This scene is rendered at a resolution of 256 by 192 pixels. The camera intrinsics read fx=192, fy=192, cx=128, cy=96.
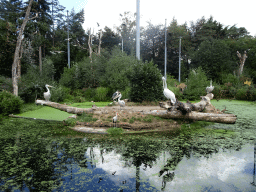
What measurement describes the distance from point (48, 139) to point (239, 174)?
539 centimetres

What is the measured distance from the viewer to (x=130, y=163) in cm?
438

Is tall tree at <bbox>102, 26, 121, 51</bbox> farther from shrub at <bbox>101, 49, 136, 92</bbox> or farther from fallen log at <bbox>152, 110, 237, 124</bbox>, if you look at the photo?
fallen log at <bbox>152, 110, 237, 124</bbox>

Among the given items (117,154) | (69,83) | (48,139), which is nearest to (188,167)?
(117,154)

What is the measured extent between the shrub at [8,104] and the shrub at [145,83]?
22.8 feet

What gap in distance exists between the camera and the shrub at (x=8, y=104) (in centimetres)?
1077

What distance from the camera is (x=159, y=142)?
5793mm

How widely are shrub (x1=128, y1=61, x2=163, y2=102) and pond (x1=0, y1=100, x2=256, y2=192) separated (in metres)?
5.92

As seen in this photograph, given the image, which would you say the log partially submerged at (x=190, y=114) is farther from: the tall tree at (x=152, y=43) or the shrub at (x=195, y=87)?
the tall tree at (x=152, y=43)

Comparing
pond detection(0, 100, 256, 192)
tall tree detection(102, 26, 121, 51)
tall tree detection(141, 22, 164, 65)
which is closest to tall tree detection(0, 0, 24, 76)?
pond detection(0, 100, 256, 192)

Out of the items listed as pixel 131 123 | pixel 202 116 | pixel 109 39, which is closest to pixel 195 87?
pixel 202 116

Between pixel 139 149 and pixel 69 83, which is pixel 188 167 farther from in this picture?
pixel 69 83

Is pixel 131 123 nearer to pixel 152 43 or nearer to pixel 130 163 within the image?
pixel 130 163

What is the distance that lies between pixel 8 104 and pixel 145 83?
8.06 meters

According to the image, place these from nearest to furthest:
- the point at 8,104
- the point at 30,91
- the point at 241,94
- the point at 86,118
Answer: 1. the point at 86,118
2. the point at 8,104
3. the point at 30,91
4. the point at 241,94
